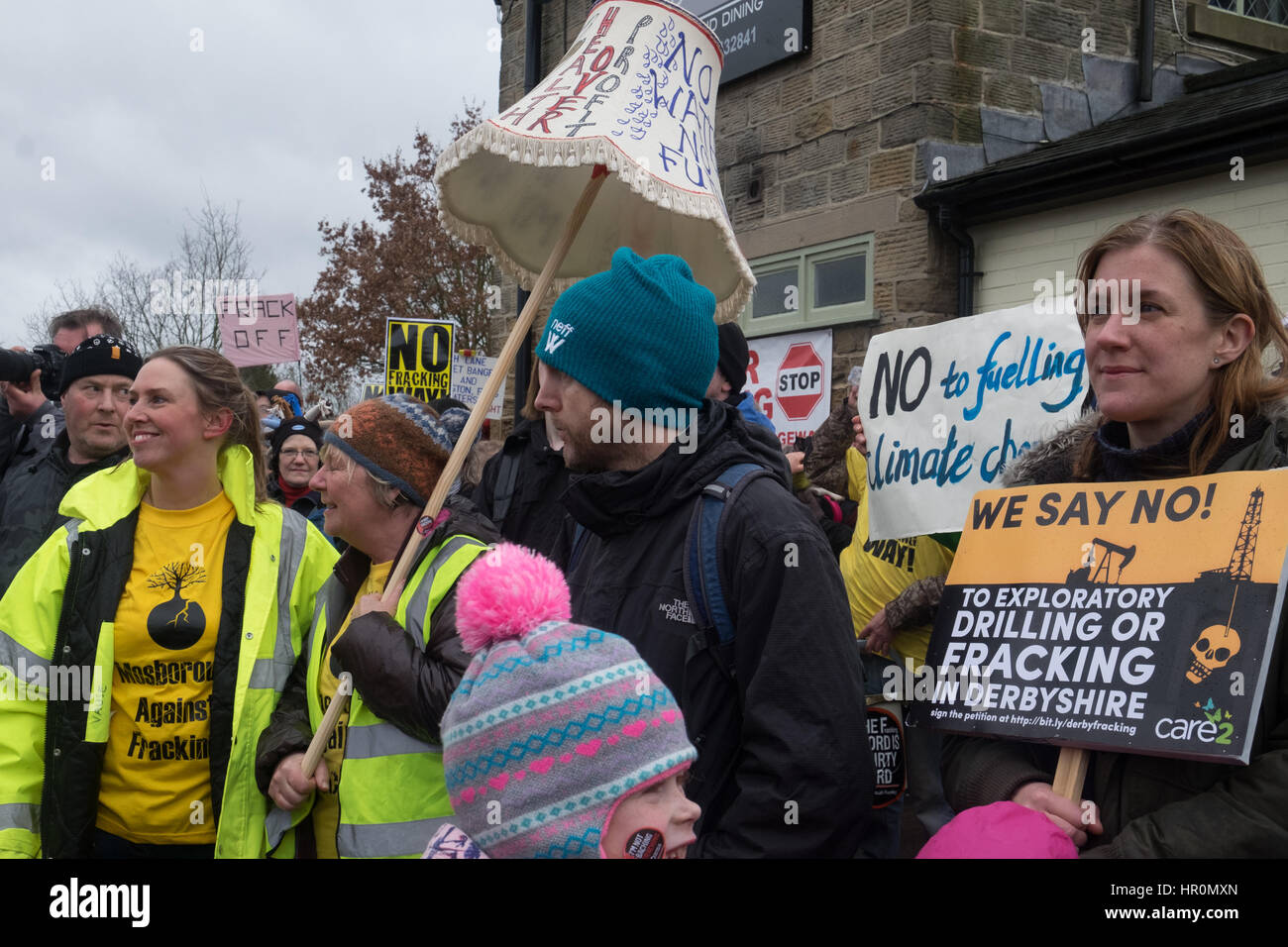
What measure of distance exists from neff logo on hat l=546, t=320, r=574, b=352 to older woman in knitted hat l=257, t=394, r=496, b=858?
694 millimetres

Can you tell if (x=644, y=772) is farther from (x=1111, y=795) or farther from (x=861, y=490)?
(x=861, y=490)

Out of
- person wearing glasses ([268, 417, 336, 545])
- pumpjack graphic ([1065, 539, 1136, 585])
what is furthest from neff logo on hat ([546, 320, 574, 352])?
person wearing glasses ([268, 417, 336, 545])

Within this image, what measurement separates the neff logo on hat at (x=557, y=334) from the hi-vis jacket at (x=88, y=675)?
1314mm

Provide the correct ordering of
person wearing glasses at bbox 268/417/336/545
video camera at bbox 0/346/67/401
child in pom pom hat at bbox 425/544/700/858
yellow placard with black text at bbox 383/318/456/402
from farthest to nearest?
yellow placard with black text at bbox 383/318/456/402 → person wearing glasses at bbox 268/417/336/545 → video camera at bbox 0/346/67/401 → child in pom pom hat at bbox 425/544/700/858

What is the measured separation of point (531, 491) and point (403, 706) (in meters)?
1.74

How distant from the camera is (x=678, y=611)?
2.23 meters

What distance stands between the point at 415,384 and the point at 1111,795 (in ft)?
28.8

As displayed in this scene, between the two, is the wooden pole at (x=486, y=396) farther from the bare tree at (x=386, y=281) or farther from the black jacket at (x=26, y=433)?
the bare tree at (x=386, y=281)

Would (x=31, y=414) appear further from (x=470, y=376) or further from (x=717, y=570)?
(x=470, y=376)

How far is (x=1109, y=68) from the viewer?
8.89 metres

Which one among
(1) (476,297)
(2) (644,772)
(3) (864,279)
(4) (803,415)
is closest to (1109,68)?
(3) (864,279)

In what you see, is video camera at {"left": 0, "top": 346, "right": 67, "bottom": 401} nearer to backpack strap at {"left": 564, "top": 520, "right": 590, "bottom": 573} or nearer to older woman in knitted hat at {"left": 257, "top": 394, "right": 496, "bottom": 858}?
older woman in knitted hat at {"left": 257, "top": 394, "right": 496, "bottom": 858}

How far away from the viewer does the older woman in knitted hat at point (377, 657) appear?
2666 millimetres

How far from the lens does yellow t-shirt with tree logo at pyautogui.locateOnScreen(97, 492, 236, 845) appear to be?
10.2ft
